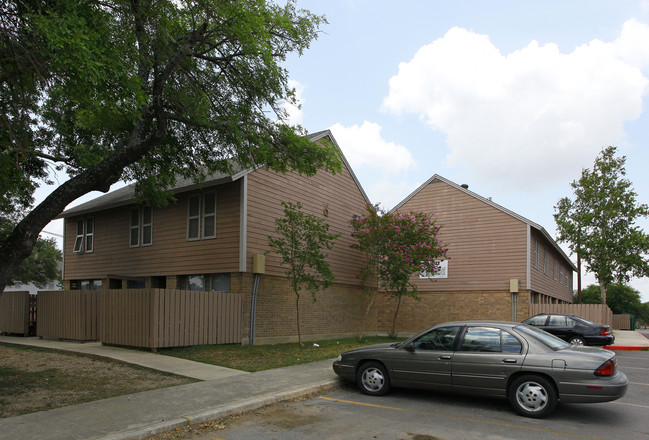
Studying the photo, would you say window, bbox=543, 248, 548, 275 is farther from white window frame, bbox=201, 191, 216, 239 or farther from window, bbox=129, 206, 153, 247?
window, bbox=129, 206, 153, 247

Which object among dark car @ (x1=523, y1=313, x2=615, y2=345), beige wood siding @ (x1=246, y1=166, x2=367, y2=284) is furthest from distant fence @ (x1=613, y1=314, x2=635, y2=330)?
beige wood siding @ (x1=246, y1=166, x2=367, y2=284)

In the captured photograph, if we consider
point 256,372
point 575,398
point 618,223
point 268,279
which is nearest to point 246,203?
point 268,279

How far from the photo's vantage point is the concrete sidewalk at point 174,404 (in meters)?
6.33

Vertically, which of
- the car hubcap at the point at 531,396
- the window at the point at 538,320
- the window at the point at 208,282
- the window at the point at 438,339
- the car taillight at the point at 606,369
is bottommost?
the window at the point at 538,320

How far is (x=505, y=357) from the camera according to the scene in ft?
25.1

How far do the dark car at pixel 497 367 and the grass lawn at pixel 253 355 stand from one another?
3385 millimetres

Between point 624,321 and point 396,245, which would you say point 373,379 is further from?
point 624,321

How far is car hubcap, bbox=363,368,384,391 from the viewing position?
8.84m

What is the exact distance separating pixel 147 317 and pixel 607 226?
3028cm

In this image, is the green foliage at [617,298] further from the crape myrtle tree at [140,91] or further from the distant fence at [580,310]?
the crape myrtle tree at [140,91]

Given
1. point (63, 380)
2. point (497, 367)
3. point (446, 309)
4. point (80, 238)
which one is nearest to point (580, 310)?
point (446, 309)

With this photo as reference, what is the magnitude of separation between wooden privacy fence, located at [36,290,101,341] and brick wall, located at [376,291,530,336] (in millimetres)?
12996

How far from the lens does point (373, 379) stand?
893cm

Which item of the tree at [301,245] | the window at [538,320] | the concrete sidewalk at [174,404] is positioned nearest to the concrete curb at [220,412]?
the concrete sidewalk at [174,404]
